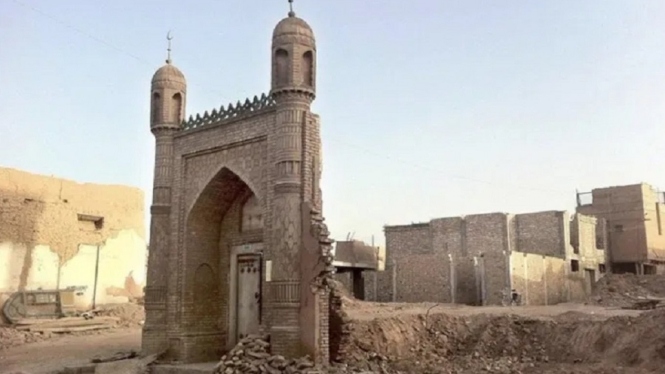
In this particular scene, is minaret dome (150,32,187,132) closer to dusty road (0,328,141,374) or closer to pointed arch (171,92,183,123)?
pointed arch (171,92,183,123)

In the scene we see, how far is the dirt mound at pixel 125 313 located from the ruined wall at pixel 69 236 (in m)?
0.53

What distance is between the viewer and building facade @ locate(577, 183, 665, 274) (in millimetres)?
42219

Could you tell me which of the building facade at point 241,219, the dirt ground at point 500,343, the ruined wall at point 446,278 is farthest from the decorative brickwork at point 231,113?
the ruined wall at point 446,278

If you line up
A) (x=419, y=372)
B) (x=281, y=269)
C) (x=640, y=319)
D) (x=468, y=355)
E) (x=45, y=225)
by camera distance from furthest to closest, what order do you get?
(x=45, y=225), (x=468, y=355), (x=640, y=319), (x=419, y=372), (x=281, y=269)

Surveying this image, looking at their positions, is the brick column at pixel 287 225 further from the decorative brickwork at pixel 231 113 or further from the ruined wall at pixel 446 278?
the ruined wall at pixel 446 278

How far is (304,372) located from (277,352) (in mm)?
875

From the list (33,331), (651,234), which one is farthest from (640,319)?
(651,234)

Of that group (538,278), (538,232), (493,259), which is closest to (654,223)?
(538,232)

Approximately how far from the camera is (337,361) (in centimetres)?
1245

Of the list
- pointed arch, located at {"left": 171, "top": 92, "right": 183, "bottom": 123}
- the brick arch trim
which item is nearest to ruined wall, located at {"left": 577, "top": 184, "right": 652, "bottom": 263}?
pointed arch, located at {"left": 171, "top": 92, "right": 183, "bottom": 123}

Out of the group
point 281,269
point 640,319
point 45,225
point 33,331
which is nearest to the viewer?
point 281,269

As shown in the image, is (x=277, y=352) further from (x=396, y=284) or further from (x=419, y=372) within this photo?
(x=396, y=284)

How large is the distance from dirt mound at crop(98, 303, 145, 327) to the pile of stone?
13453mm

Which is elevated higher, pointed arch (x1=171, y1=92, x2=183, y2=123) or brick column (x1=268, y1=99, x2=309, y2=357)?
→ pointed arch (x1=171, y1=92, x2=183, y2=123)
